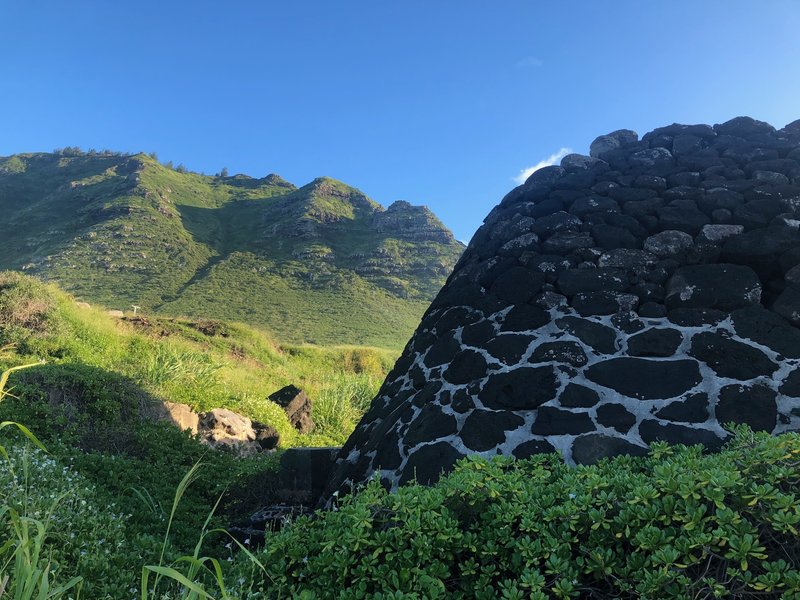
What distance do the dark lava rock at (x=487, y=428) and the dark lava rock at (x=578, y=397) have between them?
39cm

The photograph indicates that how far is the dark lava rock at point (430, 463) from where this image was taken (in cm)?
404

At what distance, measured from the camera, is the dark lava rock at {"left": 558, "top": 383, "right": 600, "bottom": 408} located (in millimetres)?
4199

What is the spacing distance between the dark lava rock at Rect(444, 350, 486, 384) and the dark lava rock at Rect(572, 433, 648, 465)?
1.12 m

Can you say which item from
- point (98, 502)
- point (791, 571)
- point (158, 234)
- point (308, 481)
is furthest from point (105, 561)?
point (158, 234)

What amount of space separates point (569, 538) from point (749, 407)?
242 centimetres

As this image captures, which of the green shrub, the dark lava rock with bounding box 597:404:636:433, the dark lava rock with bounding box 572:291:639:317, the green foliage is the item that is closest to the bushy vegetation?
the green shrub

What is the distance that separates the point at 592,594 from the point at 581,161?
609 cm

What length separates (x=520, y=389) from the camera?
4.45 metres

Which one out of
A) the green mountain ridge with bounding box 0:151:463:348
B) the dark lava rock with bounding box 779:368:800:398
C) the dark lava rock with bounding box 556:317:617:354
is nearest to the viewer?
the dark lava rock with bounding box 779:368:800:398

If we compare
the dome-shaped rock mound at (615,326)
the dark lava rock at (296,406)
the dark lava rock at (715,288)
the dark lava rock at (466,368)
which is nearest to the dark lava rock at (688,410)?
the dome-shaped rock mound at (615,326)

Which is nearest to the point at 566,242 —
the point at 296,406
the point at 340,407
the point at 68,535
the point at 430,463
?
the point at 430,463

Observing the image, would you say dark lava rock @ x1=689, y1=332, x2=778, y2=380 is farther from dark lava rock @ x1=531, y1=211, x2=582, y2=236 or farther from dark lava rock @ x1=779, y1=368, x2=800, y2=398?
dark lava rock @ x1=531, y1=211, x2=582, y2=236

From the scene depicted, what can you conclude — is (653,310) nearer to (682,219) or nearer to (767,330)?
(767,330)

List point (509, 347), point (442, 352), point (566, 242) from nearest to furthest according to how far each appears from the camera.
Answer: point (509, 347) < point (442, 352) < point (566, 242)
